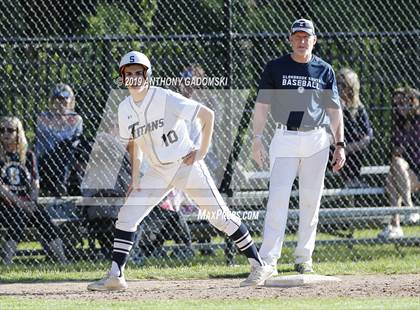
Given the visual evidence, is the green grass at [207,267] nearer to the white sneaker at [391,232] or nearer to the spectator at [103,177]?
the white sneaker at [391,232]

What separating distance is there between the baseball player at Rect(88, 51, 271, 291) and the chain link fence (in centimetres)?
192

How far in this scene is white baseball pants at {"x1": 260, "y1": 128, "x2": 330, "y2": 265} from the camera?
895 centimetres

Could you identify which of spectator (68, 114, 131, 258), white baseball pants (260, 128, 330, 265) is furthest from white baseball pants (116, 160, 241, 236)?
spectator (68, 114, 131, 258)

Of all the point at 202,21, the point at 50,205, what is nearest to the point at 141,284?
the point at 50,205

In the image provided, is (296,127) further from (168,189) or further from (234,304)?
(234,304)

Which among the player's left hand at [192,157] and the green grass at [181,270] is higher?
the player's left hand at [192,157]

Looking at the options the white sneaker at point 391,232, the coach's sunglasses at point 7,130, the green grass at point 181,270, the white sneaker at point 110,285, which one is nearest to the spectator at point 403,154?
the white sneaker at point 391,232

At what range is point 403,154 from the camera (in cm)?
1176

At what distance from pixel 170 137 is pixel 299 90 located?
1.32 m

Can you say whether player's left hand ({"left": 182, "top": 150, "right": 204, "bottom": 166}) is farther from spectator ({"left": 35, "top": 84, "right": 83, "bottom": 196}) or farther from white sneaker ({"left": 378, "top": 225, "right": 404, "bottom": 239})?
white sneaker ({"left": 378, "top": 225, "right": 404, "bottom": 239})

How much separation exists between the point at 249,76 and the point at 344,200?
1750 mm

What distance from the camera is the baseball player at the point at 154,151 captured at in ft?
27.1

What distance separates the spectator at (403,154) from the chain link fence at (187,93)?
0.01m

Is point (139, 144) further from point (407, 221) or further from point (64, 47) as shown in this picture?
point (407, 221)
